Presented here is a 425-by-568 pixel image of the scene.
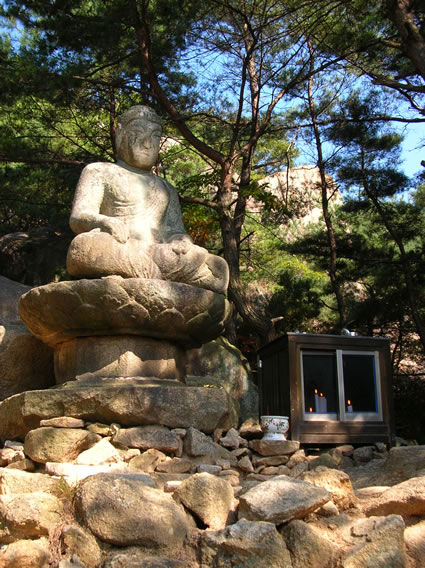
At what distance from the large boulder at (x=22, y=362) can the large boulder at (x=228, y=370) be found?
1216mm

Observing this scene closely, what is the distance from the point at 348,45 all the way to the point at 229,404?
5409 mm

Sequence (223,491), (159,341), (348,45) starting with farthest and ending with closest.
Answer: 1. (348,45)
2. (159,341)
3. (223,491)

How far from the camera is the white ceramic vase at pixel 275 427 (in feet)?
13.9

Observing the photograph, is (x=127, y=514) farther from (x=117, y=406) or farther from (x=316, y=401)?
(x=316, y=401)

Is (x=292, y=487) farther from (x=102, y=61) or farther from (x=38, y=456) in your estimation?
(x=102, y=61)

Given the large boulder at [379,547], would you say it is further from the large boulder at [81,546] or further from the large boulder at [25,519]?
the large boulder at [25,519]

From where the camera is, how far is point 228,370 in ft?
19.2

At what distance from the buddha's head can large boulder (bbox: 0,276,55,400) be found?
175 cm

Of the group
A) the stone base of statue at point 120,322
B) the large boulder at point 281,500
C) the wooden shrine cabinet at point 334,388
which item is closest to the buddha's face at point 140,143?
the stone base of statue at point 120,322

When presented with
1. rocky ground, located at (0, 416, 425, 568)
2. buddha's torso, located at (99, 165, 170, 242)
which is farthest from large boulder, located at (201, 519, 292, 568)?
buddha's torso, located at (99, 165, 170, 242)

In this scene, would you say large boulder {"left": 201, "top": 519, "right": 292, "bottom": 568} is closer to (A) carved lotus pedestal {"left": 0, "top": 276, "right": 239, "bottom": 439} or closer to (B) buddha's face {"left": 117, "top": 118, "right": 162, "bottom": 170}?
(A) carved lotus pedestal {"left": 0, "top": 276, "right": 239, "bottom": 439}

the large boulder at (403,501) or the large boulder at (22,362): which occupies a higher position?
the large boulder at (22,362)

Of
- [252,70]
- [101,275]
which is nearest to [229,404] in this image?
[101,275]

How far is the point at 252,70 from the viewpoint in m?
8.88
